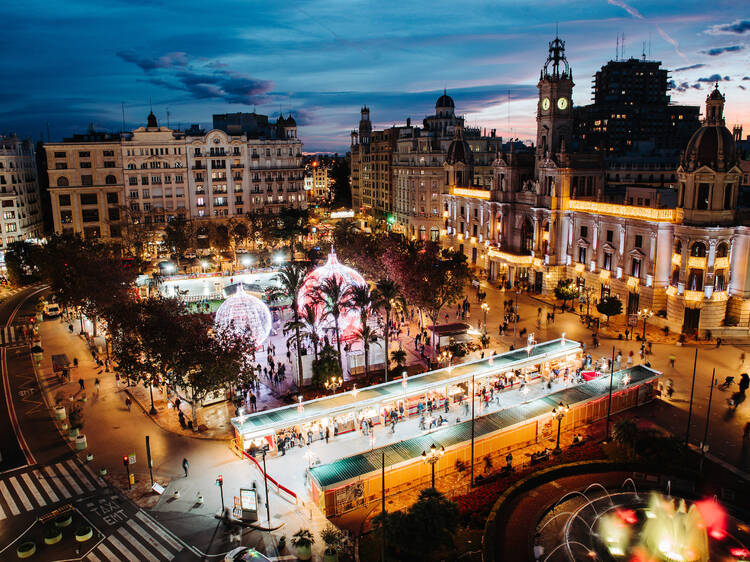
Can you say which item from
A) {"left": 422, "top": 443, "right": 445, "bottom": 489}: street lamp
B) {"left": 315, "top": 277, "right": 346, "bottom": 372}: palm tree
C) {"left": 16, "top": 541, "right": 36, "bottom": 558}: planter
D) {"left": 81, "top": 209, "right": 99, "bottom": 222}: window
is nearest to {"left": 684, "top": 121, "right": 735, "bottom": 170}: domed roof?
{"left": 315, "top": 277, "right": 346, "bottom": 372}: palm tree

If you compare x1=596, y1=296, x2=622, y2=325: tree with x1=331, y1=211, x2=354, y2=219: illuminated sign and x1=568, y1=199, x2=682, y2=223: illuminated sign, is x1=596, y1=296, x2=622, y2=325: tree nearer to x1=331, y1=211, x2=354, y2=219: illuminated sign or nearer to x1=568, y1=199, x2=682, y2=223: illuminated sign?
x1=568, y1=199, x2=682, y2=223: illuminated sign

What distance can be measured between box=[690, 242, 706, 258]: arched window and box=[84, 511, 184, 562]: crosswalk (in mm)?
50015

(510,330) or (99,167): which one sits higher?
(99,167)

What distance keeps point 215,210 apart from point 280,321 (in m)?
52.4

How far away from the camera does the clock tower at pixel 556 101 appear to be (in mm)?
72188

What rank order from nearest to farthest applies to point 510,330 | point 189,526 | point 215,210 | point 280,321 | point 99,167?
1. point 189,526
2. point 510,330
3. point 280,321
4. point 99,167
5. point 215,210

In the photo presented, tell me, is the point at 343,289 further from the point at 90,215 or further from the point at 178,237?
the point at 90,215

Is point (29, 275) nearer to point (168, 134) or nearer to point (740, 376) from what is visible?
point (168, 134)

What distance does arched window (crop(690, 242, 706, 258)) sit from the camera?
176ft

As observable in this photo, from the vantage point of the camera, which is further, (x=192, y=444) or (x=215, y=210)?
(x=215, y=210)

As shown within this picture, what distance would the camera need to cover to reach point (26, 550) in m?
27.0

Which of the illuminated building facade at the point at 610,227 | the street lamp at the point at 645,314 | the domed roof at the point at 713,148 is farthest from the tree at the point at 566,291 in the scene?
the domed roof at the point at 713,148

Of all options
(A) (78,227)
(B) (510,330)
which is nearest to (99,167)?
(A) (78,227)

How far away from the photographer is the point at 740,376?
45562mm
